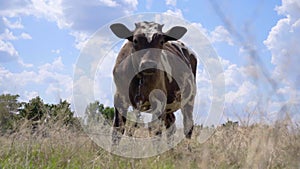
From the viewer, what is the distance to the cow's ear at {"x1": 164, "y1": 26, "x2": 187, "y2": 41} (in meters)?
9.19

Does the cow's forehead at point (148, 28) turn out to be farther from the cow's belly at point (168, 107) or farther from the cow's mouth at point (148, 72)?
the cow's belly at point (168, 107)

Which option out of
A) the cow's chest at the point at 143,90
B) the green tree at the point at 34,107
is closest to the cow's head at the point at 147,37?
the cow's chest at the point at 143,90

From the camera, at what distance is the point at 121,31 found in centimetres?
896

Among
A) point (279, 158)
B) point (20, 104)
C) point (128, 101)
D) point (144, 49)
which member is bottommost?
point (279, 158)

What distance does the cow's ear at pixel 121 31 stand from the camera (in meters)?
8.84

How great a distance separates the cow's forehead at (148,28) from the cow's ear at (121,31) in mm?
201

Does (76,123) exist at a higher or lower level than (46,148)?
higher

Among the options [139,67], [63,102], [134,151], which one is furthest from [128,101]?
[134,151]

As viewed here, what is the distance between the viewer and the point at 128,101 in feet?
27.0

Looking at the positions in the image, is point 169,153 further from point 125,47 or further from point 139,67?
point 125,47

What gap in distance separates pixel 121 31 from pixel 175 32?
1117mm

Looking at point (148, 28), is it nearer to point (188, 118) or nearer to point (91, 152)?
point (188, 118)

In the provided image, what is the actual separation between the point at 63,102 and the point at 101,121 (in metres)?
0.78

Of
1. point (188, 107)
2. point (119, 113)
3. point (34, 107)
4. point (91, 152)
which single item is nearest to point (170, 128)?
point (188, 107)
